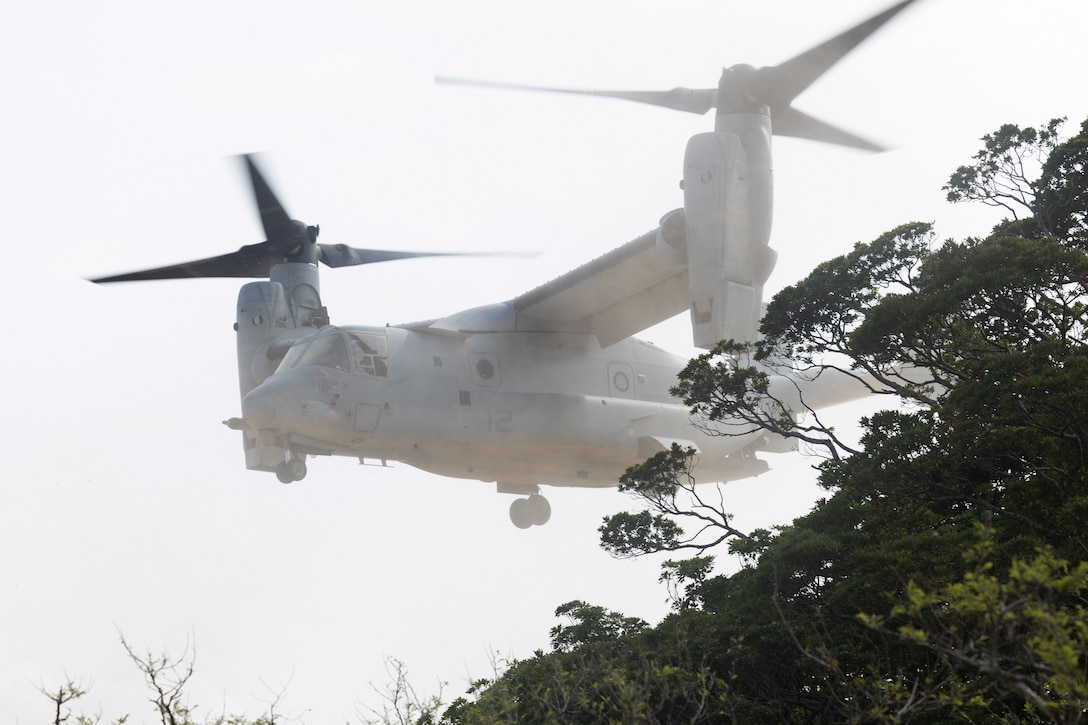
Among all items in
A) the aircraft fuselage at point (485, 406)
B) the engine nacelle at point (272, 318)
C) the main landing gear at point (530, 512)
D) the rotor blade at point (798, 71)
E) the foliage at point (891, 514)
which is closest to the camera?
the foliage at point (891, 514)

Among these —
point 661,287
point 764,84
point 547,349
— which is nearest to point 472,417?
point 547,349

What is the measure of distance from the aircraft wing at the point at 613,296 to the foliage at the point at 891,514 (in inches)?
228

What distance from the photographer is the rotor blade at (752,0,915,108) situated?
20.4 meters

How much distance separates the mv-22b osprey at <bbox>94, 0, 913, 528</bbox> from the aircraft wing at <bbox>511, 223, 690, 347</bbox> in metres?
0.04

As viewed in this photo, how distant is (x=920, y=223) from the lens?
52.9 feet

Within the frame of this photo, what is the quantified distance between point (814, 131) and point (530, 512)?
966 cm

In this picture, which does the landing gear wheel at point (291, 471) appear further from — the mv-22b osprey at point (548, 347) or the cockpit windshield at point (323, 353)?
the cockpit windshield at point (323, 353)

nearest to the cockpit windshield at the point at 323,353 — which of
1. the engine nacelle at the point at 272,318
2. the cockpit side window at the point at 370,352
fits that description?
the cockpit side window at the point at 370,352

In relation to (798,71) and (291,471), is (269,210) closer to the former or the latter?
(291,471)

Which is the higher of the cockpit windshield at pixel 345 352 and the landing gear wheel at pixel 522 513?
the cockpit windshield at pixel 345 352

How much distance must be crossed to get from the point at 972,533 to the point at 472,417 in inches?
465

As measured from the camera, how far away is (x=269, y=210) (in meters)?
25.5

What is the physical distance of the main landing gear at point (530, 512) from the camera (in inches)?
1020

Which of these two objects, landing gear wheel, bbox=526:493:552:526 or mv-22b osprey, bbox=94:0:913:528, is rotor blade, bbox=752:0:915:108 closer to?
mv-22b osprey, bbox=94:0:913:528
